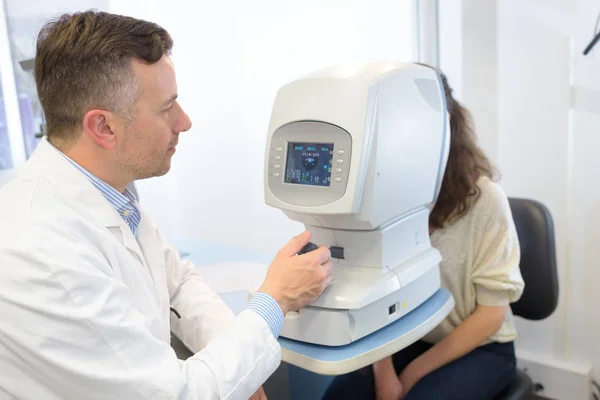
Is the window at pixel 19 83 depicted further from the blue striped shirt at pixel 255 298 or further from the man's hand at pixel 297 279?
the man's hand at pixel 297 279

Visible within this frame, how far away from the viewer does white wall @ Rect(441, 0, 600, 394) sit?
184cm

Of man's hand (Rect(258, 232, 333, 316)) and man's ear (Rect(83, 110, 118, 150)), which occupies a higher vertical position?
man's ear (Rect(83, 110, 118, 150))

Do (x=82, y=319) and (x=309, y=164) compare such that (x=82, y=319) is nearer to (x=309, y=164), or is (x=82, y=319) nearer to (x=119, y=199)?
(x=119, y=199)

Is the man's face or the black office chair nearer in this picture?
the man's face

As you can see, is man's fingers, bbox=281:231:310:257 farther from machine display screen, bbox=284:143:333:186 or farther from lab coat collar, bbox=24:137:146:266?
lab coat collar, bbox=24:137:146:266

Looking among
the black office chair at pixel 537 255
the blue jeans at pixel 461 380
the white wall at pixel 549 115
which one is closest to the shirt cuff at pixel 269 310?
the blue jeans at pixel 461 380

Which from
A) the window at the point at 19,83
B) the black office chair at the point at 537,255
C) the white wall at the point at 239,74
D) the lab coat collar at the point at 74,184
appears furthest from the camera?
the white wall at the point at 239,74

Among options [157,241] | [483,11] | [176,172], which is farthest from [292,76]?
[157,241]

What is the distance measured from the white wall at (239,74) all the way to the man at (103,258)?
4.46ft

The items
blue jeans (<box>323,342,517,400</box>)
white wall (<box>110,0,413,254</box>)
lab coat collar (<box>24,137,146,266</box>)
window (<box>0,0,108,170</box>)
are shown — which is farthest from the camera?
white wall (<box>110,0,413,254</box>)

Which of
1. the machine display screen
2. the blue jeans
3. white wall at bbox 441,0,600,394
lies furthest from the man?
white wall at bbox 441,0,600,394

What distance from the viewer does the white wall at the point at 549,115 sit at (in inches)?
72.4

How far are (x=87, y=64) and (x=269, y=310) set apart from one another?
53 centimetres

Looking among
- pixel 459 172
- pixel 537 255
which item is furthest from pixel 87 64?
pixel 537 255
